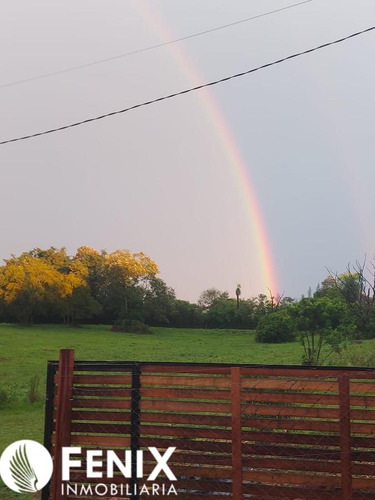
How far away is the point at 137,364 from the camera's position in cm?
646

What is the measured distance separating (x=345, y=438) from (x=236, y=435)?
1166 mm

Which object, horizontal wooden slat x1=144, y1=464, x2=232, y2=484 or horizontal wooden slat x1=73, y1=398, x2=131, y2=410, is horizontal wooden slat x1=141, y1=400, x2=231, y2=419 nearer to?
horizontal wooden slat x1=73, y1=398, x2=131, y2=410

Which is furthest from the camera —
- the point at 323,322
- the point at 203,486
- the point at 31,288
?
the point at 31,288

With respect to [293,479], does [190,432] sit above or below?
above

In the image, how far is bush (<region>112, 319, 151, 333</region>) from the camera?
5741 centimetres

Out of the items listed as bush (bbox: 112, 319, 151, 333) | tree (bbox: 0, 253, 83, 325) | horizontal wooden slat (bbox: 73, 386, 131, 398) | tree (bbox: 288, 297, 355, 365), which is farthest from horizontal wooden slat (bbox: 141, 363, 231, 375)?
tree (bbox: 0, 253, 83, 325)

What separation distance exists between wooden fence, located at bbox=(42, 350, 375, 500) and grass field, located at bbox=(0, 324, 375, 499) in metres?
2.51

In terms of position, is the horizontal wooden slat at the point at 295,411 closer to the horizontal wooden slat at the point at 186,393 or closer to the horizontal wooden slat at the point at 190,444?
the horizontal wooden slat at the point at 186,393

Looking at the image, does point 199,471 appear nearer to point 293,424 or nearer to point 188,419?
point 188,419

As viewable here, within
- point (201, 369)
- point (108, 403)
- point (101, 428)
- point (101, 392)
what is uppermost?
point (201, 369)

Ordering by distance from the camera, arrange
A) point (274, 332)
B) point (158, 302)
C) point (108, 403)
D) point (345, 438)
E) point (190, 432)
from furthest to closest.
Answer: point (158, 302)
point (274, 332)
point (108, 403)
point (190, 432)
point (345, 438)

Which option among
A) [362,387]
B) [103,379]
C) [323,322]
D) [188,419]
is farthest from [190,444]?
[323,322]

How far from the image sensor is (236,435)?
600cm

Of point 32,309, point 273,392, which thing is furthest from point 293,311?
point 32,309
